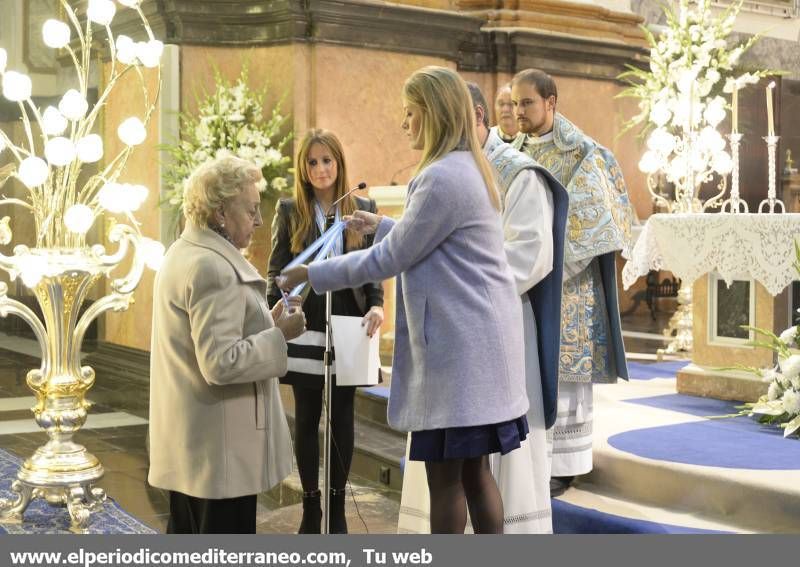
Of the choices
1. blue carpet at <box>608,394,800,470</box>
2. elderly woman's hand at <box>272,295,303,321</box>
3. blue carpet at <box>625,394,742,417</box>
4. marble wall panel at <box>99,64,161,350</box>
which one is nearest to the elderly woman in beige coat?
elderly woman's hand at <box>272,295,303,321</box>

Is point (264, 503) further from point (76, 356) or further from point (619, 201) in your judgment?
point (619, 201)

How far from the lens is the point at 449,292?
305 cm

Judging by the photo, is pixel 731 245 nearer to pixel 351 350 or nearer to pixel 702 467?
pixel 702 467

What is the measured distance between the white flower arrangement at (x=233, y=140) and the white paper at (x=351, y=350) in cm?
350

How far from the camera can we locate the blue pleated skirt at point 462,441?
3078 millimetres

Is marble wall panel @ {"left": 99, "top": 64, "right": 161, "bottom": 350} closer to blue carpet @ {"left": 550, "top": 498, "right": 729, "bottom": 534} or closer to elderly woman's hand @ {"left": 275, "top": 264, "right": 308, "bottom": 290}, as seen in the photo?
blue carpet @ {"left": 550, "top": 498, "right": 729, "bottom": 534}

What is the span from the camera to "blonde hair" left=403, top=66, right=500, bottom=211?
3.03 metres

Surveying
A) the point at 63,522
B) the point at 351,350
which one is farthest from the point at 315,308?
the point at 63,522

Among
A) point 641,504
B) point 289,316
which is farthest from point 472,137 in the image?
point 641,504

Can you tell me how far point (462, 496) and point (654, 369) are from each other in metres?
4.94

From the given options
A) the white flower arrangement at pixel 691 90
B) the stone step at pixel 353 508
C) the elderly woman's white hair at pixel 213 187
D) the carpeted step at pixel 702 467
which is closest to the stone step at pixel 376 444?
the stone step at pixel 353 508

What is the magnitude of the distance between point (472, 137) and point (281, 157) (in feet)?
14.7

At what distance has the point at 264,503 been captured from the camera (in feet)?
17.7

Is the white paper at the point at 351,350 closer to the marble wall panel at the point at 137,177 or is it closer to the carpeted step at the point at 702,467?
the carpeted step at the point at 702,467
